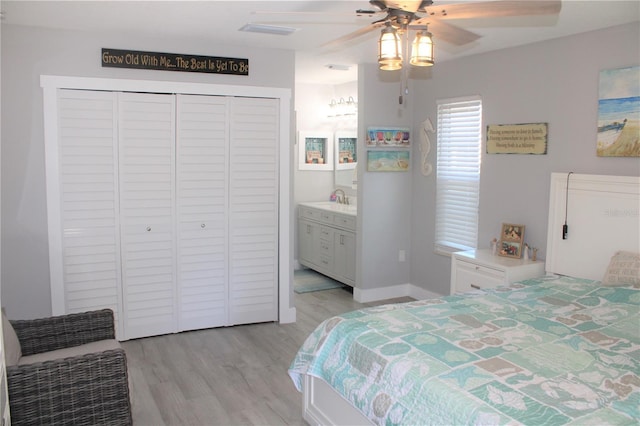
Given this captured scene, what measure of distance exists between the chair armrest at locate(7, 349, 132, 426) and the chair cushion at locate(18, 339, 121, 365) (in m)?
0.32

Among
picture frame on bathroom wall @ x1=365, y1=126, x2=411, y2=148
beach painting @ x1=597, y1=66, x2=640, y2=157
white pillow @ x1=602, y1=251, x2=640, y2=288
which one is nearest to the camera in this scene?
white pillow @ x1=602, y1=251, x2=640, y2=288

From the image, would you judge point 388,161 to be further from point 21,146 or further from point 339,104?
point 21,146

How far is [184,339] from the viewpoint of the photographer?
4.50 metres

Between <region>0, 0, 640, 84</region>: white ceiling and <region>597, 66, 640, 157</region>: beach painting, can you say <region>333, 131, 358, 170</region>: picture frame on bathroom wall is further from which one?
<region>597, 66, 640, 157</region>: beach painting

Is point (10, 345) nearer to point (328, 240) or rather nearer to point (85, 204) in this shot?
point (85, 204)

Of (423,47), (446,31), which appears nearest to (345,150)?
(446,31)

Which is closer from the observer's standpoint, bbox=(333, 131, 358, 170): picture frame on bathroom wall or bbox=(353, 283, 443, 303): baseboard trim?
bbox=(353, 283, 443, 303): baseboard trim

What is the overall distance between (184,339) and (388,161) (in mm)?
2612

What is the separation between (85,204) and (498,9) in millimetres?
3267

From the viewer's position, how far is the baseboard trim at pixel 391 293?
18.4ft

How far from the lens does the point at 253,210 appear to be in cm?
477

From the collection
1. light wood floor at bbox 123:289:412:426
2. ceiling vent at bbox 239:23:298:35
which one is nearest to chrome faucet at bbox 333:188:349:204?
light wood floor at bbox 123:289:412:426

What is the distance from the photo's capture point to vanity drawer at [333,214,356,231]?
5.80m

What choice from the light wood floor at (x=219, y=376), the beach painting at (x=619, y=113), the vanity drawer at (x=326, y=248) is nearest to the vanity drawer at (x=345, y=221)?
the vanity drawer at (x=326, y=248)
